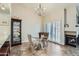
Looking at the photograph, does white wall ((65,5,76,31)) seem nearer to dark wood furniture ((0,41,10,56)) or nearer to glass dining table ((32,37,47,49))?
glass dining table ((32,37,47,49))

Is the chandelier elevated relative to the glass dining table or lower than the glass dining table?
elevated

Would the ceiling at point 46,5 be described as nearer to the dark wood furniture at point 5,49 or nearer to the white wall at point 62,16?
the white wall at point 62,16

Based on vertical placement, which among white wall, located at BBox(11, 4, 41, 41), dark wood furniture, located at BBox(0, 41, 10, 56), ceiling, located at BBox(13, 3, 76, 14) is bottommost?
dark wood furniture, located at BBox(0, 41, 10, 56)

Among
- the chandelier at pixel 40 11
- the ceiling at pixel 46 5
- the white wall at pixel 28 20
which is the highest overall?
the ceiling at pixel 46 5

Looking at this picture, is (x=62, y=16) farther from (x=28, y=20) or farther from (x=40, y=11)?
(x=28, y=20)

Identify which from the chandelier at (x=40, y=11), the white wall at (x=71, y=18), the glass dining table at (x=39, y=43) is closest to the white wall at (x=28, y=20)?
the chandelier at (x=40, y=11)

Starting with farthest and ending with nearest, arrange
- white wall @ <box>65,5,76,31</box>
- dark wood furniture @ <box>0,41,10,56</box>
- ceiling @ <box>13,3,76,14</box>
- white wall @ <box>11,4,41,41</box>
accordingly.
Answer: white wall @ <box>65,5,76,31</box> → white wall @ <box>11,4,41,41</box> → ceiling @ <box>13,3,76,14</box> → dark wood furniture @ <box>0,41,10,56</box>

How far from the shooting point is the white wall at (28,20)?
2.91 meters

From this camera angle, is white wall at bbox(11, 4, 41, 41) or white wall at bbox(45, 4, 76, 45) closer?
white wall at bbox(11, 4, 41, 41)

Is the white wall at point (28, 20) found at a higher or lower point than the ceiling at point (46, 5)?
lower

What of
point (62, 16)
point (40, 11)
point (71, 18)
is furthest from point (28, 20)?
point (71, 18)

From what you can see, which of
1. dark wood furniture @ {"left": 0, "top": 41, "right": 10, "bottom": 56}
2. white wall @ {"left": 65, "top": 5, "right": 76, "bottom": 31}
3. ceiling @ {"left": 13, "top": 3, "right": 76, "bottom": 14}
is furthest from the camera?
white wall @ {"left": 65, "top": 5, "right": 76, "bottom": 31}

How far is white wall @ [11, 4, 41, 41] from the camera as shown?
9.54ft

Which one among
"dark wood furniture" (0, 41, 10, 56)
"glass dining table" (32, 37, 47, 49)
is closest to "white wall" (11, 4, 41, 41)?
"glass dining table" (32, 37, 47, 49)
